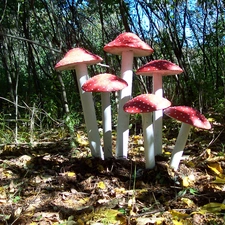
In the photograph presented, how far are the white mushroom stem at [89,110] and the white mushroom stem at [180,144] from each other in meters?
0.84

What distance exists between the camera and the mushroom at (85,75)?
298 centimetres

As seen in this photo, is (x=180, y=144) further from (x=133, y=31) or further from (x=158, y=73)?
(x=133, y=31)

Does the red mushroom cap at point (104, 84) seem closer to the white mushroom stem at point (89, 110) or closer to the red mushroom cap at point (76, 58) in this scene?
the red mushroom cap at point (76, 58)

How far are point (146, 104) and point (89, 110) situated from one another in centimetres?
81

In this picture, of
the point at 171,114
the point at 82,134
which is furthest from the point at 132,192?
the point at 82,134

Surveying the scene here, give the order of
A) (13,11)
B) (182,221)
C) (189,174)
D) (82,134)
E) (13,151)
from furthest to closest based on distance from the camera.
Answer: (13,11) < (82,134) < (13,151) < (189,174) < (182,221)

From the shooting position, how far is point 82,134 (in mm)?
4961

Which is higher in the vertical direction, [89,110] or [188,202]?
[89,110]

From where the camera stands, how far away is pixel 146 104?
2.62 meters

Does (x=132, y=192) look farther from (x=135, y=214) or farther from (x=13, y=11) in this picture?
(x=13, y=11)

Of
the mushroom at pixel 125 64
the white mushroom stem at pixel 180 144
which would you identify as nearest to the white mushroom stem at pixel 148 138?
the white mushroom stem at pixel 180 144

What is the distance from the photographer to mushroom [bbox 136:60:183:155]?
296 centimetres

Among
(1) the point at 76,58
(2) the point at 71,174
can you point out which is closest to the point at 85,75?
(1) the point at 76,58

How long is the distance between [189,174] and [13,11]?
6137 millimetres
